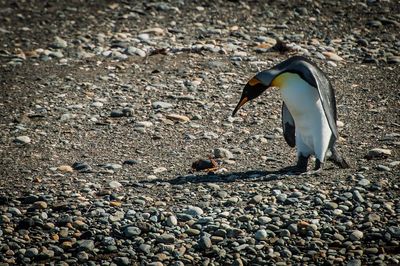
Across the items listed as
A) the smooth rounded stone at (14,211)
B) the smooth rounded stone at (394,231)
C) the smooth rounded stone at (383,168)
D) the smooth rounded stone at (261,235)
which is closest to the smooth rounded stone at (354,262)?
the smooth rounded stone at (394,231)

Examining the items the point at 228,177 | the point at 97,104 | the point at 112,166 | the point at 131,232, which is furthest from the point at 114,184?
the point at 97,104

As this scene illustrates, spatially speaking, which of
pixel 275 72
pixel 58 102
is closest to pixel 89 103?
pixel 58 102

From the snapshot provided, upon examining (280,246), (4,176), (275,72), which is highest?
(275,72)

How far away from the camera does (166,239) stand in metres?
4.96

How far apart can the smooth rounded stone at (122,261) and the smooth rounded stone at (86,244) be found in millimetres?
217

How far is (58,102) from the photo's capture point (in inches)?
283

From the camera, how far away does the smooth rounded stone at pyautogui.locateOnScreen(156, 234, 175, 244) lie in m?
4.96

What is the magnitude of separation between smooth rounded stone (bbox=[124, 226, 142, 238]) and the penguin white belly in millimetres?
1508

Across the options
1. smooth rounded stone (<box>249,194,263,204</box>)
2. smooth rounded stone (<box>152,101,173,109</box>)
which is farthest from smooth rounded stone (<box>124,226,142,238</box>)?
smooth rounded stone (<box>152,101,173,109</box>)

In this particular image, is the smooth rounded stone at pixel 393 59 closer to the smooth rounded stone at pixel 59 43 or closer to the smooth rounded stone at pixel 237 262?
the smooth rounded stone at pixel 59 43

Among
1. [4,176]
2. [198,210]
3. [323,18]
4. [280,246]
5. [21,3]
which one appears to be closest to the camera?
[280,246]

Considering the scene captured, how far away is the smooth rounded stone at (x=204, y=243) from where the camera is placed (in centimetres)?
489

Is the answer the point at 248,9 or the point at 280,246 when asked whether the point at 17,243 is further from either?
the point at 248,9

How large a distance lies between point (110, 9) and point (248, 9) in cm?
166
